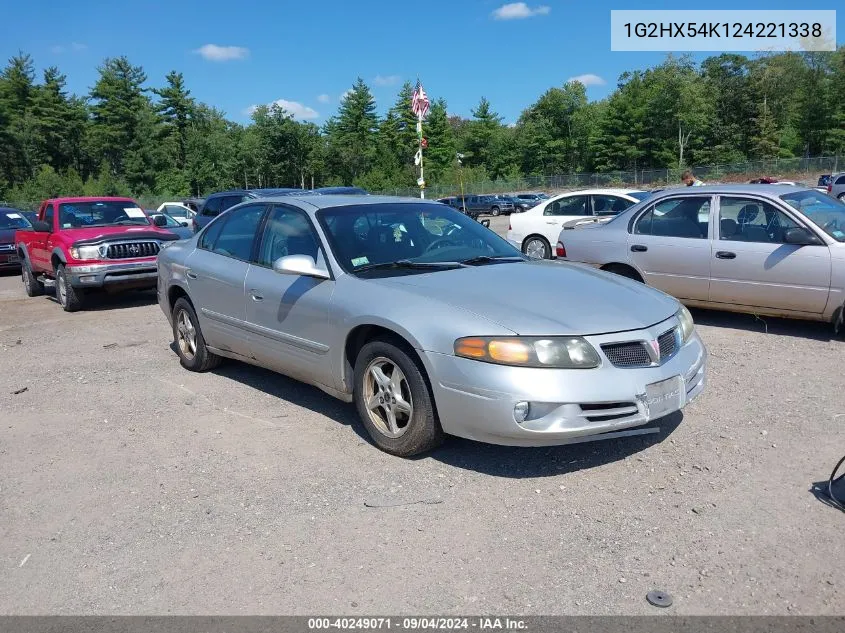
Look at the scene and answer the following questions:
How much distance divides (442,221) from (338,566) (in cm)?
304

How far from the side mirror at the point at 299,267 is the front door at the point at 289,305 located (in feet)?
0.20

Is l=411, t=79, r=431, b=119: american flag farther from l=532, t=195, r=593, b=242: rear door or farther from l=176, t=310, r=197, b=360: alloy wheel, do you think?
l=176, t=310, r=197, b=360: alloy wheel

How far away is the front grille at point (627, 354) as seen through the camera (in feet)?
13.0

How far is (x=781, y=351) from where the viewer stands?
22.3 ft

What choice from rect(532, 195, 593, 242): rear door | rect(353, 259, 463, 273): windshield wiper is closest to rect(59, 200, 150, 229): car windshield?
rect(532, 195, 593, 242): rear door

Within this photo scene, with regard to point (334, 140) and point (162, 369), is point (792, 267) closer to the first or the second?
point (162, 369)

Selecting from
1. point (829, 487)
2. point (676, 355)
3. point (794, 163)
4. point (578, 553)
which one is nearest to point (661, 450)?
point (676, 355)

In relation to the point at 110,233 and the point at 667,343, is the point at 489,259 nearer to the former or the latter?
the point at 667,343

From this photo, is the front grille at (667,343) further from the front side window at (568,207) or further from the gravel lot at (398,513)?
the front side window at (568,207)

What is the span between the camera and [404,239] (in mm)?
5238

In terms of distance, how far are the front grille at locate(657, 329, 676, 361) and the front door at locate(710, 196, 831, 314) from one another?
355 centimetres

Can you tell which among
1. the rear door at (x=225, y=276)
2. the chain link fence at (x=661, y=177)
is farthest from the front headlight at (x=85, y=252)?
the chain link fence at (x=661, y=177)

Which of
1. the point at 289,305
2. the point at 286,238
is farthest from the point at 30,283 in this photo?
the point at 289,305

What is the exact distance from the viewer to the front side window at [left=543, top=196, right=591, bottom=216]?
44.8ft
